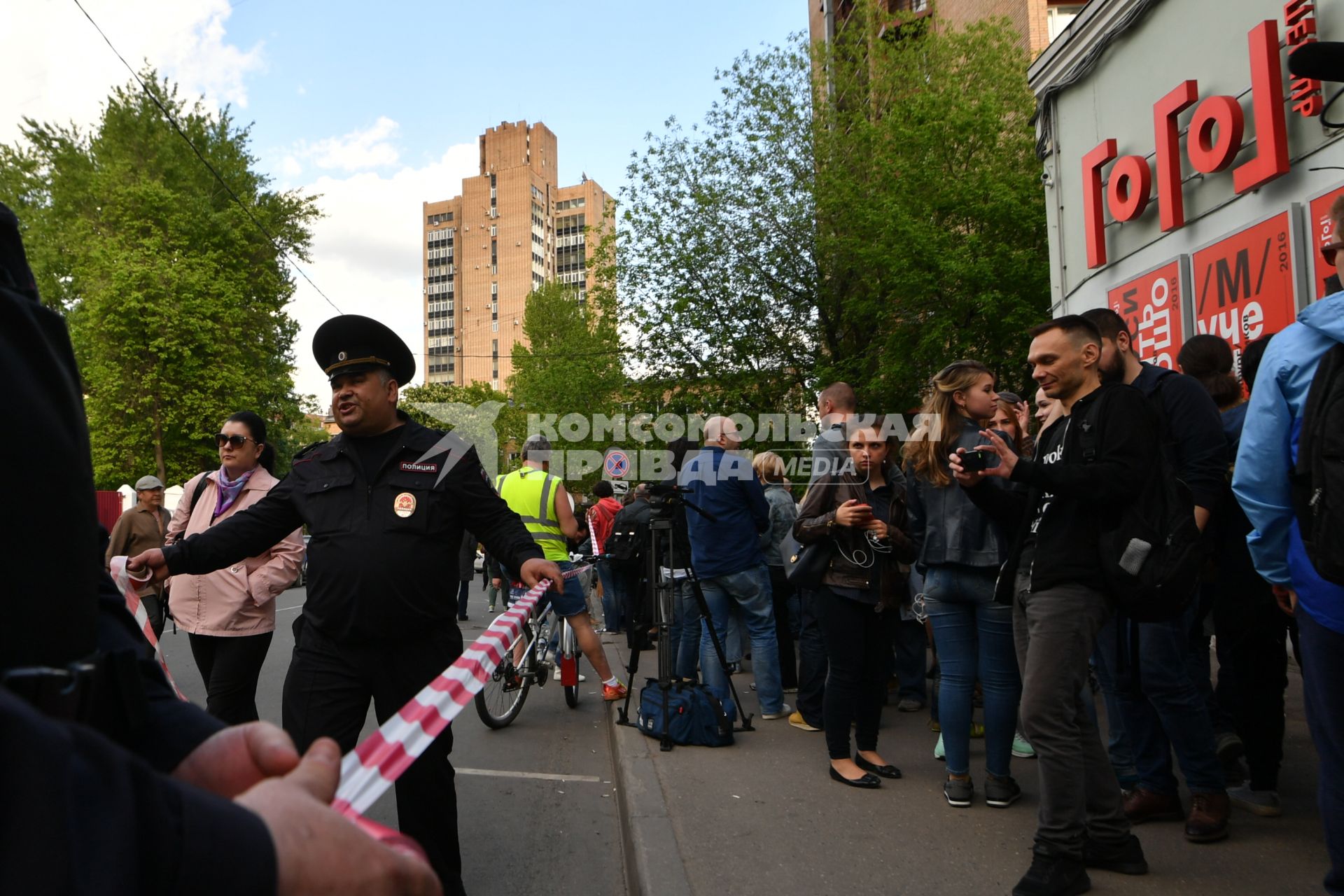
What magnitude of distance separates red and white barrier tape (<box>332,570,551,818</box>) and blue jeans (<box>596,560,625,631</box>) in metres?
8.72

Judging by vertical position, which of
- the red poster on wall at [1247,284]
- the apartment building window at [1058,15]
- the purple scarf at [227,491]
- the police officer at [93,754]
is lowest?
the police officer at [93,754]

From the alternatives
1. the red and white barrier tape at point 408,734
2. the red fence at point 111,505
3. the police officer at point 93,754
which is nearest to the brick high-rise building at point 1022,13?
the red and white barrier tape at point 408,734

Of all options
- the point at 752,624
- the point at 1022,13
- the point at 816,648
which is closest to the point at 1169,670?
the point at 816,648

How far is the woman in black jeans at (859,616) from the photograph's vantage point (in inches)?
198

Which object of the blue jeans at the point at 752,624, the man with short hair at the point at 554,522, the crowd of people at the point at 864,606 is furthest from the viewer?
the man with short hair at the point at 554,522

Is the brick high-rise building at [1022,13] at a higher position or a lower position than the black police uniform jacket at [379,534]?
higher

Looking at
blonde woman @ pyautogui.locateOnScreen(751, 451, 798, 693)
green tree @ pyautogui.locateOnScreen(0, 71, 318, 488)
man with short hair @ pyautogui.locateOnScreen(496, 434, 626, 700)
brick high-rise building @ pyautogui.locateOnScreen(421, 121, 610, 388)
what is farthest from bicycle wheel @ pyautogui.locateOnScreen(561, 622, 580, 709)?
brick high-rise building @ pyautogui.locateOnScreen(421, 121, 610, 388)

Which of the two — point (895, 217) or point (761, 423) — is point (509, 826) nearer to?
point (895, 217)

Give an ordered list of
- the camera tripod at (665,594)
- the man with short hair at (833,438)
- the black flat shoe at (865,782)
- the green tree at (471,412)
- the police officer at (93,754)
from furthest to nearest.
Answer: the green tree at (471,412), the camera tripod at (665,594), the man with short hair at (833,438), the black flat shoe at (865,782), the police officer at (93,754)

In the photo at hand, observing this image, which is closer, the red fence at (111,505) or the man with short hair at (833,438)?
the man with short hair at (833,438)

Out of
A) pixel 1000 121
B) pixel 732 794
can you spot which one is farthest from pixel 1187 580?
pixel 1000 121

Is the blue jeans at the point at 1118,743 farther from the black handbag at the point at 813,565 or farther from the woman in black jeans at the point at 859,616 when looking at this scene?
the black handbag at the point at 813,565

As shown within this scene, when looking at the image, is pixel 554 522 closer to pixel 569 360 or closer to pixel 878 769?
pixel 878 769

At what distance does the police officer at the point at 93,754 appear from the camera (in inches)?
31.9
